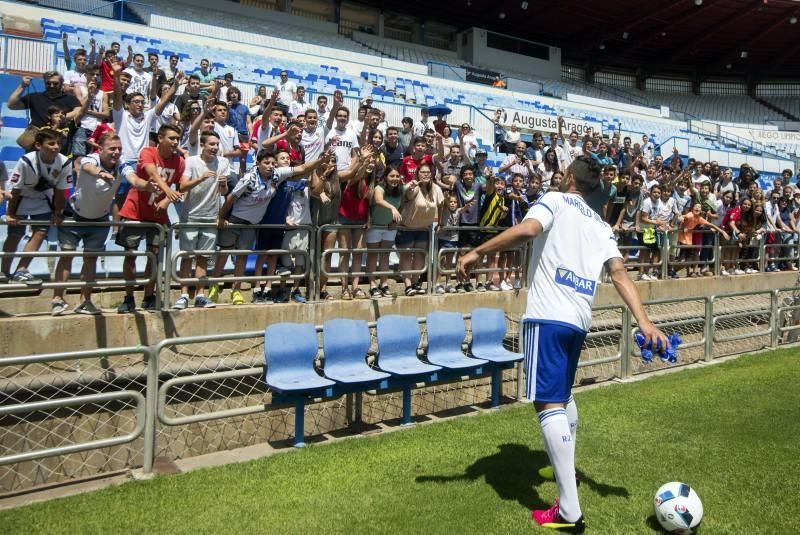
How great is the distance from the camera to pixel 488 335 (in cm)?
768

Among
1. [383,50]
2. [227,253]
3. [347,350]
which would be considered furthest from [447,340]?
[383,50]

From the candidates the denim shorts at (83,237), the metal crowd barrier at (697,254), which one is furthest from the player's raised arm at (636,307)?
the metal crowd barrier at (697,254)

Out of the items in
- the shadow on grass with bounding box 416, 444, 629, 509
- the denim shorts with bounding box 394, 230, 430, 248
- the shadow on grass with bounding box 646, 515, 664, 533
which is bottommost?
the shadow on grass with bounding box 416, 444, 629, 509

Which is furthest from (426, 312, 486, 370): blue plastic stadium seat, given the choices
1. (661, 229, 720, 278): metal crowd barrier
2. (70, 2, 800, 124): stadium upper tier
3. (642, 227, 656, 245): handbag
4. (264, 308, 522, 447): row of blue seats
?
(70, 2, 800, 124): stadium upper tier

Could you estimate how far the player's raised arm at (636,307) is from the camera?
382 cm

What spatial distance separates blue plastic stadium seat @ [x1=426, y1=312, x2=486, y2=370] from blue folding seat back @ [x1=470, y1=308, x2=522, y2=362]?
Answer: 0.21 m

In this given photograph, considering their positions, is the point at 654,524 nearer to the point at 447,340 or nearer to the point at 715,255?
the point at 447,340

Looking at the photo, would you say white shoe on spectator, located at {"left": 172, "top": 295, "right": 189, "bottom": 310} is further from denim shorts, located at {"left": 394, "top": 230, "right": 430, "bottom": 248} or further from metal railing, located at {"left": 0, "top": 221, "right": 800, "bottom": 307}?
denim shorts, located at {"left": 394, "top": 230, "right": 430, "bottom": 248}

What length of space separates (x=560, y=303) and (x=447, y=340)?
11.3 ft

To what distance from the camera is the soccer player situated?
12.6ft

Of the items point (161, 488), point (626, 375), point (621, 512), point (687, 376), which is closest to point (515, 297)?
point (626, 375)

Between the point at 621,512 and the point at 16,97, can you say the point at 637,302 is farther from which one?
the point at 16,97

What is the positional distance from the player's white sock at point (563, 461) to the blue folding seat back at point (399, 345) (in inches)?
111

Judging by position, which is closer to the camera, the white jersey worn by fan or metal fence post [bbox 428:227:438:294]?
the white jersey worn by fan
